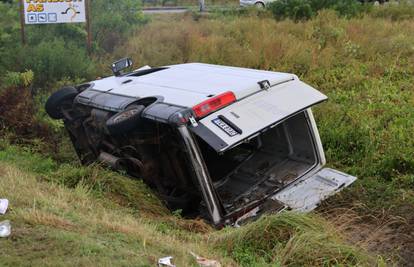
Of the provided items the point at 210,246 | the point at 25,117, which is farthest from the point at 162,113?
the point at 25,117

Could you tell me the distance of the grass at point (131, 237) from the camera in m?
3.58

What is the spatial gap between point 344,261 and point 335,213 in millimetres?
1499

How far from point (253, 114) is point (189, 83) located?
0.96 m

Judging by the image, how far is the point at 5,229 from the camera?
152 inches

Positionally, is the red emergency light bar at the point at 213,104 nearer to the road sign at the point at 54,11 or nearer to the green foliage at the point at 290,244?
the green foliage at the point at 290,244

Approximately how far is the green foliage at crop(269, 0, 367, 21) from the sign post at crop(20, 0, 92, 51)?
563 cm

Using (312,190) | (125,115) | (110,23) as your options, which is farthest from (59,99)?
(110,23)

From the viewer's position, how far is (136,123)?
209 inches

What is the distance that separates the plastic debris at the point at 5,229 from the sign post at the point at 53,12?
7093 mm

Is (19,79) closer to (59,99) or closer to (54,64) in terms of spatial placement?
(54,64)

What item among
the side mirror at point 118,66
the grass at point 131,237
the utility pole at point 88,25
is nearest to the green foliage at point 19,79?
the utility pole at point 88,25

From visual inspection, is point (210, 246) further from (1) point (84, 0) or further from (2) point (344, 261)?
(1) point (84, 0)

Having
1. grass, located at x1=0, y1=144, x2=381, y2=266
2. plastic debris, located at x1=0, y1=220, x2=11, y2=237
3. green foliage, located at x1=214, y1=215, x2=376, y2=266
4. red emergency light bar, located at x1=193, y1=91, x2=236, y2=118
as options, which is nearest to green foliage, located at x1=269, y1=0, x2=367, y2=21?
red emergency light bar, located at x1=193, y1=91, x2=236, y2=118

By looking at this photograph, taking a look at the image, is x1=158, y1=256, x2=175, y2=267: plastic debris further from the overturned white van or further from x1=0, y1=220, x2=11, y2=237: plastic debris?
the overturned white van
